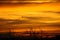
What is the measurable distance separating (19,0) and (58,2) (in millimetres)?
390

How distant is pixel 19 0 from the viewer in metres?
1.82

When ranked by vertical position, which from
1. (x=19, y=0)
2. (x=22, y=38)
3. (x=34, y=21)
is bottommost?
(x=22, y=38)

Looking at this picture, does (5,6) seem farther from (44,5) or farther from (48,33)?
(48,33)

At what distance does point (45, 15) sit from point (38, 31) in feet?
0.59

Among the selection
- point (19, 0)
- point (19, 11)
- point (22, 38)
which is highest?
point (19, 0)

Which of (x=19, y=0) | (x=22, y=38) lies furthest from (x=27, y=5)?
(x=22, y=38)

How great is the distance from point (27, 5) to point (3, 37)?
0.42m

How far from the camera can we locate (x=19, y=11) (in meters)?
1.85

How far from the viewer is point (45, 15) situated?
1.86 m

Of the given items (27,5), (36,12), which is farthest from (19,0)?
(36,12)

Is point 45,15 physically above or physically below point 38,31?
above

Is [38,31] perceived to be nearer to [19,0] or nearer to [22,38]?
[22,38]

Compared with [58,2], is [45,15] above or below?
below

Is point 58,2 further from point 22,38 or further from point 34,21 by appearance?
point 22,38
